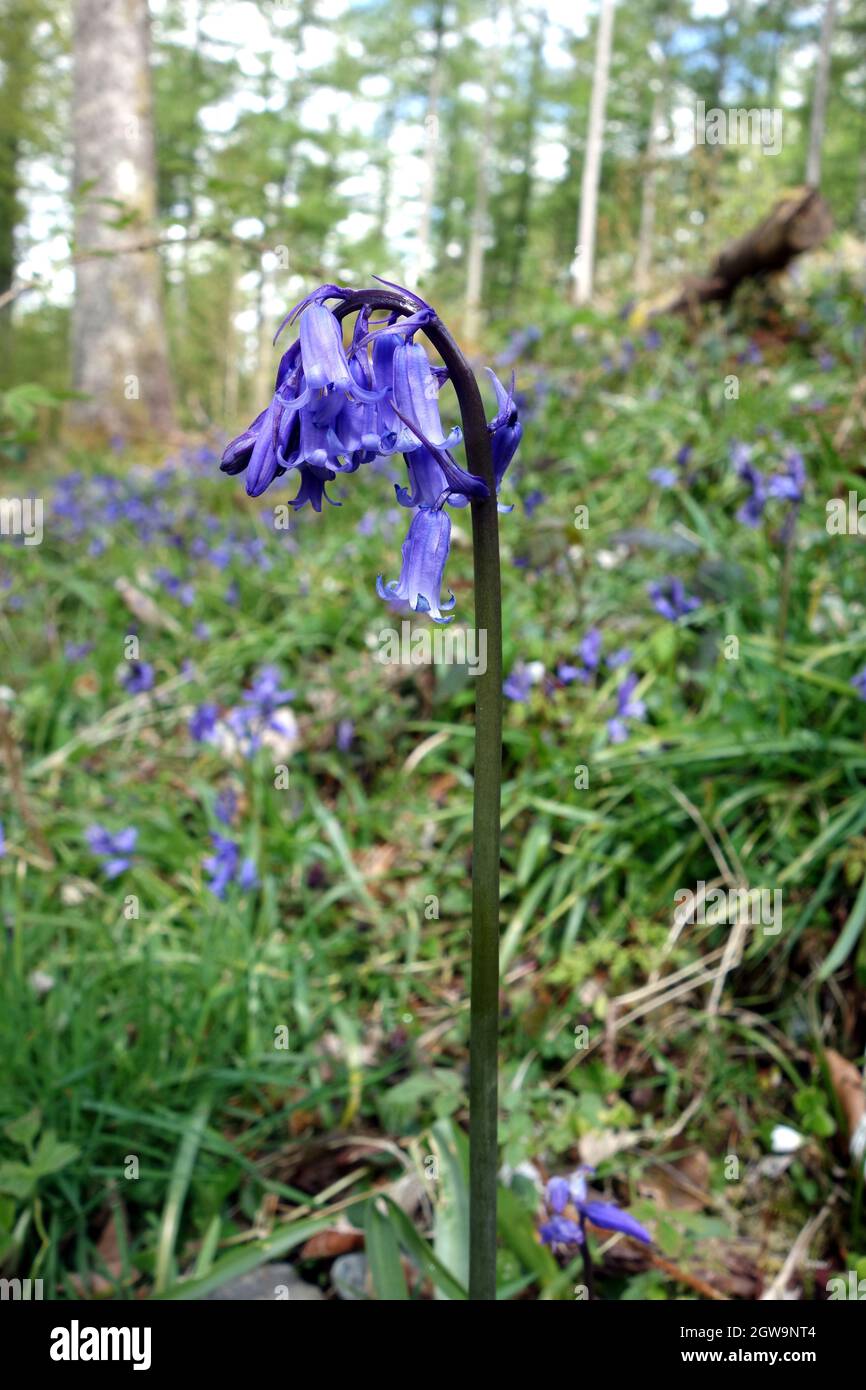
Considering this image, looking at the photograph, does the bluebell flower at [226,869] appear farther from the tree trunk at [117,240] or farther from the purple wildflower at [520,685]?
the tree trunk at [117,240]

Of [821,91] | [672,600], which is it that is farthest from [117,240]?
[821,91]

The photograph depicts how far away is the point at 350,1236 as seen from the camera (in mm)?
1769

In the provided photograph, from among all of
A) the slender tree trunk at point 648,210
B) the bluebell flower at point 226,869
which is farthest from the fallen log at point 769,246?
the bluebell flower at point 226,869

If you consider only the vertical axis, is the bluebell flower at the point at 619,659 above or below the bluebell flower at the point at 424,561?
above

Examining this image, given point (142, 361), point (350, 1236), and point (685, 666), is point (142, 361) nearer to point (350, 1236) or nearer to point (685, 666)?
point (685, 666)

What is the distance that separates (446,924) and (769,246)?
5184 mm

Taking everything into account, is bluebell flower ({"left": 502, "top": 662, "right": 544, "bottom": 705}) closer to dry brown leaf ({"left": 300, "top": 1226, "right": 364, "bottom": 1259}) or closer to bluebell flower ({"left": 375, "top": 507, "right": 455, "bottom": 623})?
dry brown leaf ({"left": 300, "top": 1226, "right": 364, "bottom": 1259})

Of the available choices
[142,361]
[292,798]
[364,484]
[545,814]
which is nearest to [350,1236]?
[545,814]

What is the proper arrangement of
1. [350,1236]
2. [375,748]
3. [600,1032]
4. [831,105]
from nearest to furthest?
[350,1236]
[600,1032]
[375,748]
[831,105]

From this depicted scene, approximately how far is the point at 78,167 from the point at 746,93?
30674 mm

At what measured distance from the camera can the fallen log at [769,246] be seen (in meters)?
5.88

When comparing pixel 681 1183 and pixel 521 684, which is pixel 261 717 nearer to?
pixel 521 684

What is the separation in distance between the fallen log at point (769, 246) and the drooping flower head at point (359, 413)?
5.82m
